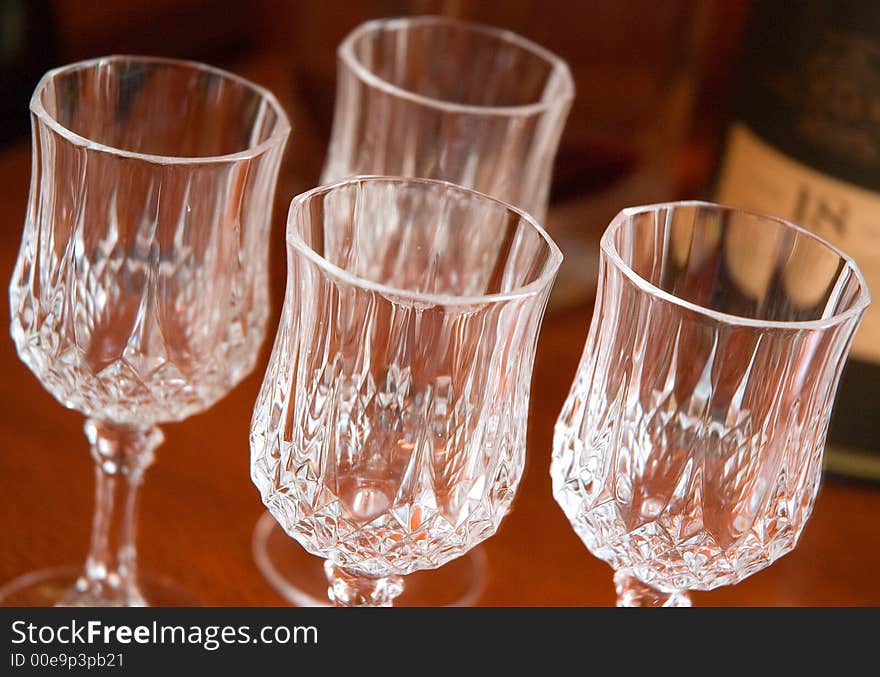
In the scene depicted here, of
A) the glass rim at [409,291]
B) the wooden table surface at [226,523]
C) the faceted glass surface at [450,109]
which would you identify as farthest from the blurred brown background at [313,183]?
the glass rim at [409,291]

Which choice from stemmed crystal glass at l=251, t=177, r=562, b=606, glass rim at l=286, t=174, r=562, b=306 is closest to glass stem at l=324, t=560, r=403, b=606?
stemmed crystal glass at l=251, t=177, r=562, b=606

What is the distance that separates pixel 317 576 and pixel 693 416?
27cm

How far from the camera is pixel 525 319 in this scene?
0.42 m

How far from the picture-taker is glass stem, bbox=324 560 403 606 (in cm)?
47

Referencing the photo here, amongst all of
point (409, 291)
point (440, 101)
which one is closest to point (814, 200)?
point (440, 101)

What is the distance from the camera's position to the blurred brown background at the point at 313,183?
2.03 ft

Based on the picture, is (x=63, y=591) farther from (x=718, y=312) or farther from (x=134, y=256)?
(x=718, y=312)

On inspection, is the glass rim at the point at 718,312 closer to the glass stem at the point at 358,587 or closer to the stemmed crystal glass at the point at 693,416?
the stemmed crystal glass at the point at 693,416

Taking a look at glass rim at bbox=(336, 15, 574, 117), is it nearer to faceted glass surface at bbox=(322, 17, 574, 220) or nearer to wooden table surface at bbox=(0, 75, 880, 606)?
faceted glass surface at bbox=(322, 17, 574, 220)

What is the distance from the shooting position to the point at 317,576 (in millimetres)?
653

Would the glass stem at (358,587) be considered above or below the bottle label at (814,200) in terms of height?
below
